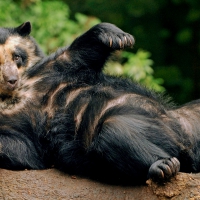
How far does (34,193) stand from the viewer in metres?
4.71

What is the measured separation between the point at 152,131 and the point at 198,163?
47 centimetres

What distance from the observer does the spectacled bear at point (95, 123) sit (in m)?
4.77

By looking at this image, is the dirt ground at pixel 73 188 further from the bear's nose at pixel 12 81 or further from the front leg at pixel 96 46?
the front leg at pixel 96 46

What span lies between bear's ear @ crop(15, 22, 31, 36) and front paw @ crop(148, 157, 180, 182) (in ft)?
7.02

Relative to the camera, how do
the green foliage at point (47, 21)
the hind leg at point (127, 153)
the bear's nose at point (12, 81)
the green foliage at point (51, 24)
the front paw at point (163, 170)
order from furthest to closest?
the green foliage at point (47, 21), the green foliage at point (51, 24), the bear's nose at point (12, 81), the hind leg at point (127, 153), the front paw at point (163, 170)

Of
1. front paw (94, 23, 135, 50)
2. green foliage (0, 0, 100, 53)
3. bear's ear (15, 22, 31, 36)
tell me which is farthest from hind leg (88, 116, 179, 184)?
green foliage (0, 0, 100, 53)

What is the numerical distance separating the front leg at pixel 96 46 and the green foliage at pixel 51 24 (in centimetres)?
310

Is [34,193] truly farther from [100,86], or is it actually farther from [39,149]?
[100,86]

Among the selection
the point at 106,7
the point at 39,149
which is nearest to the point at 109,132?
the point at 39,149

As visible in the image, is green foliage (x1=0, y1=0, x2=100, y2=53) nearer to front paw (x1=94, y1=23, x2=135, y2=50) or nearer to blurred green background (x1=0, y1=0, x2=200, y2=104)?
blurred green background (x1=0, y1=0, x2=200, y2=104)

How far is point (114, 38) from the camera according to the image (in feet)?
17.9

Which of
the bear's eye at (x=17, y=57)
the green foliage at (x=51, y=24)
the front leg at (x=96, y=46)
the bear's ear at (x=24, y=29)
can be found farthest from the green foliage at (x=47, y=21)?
the front leg at (x=96, y=46)

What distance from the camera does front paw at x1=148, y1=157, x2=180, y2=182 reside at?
446 cm

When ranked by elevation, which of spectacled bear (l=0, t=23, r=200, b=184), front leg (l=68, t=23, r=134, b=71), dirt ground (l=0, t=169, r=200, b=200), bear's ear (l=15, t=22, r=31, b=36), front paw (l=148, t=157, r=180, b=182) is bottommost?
dirt ground (l=0, t=169, r=200, b=200)
